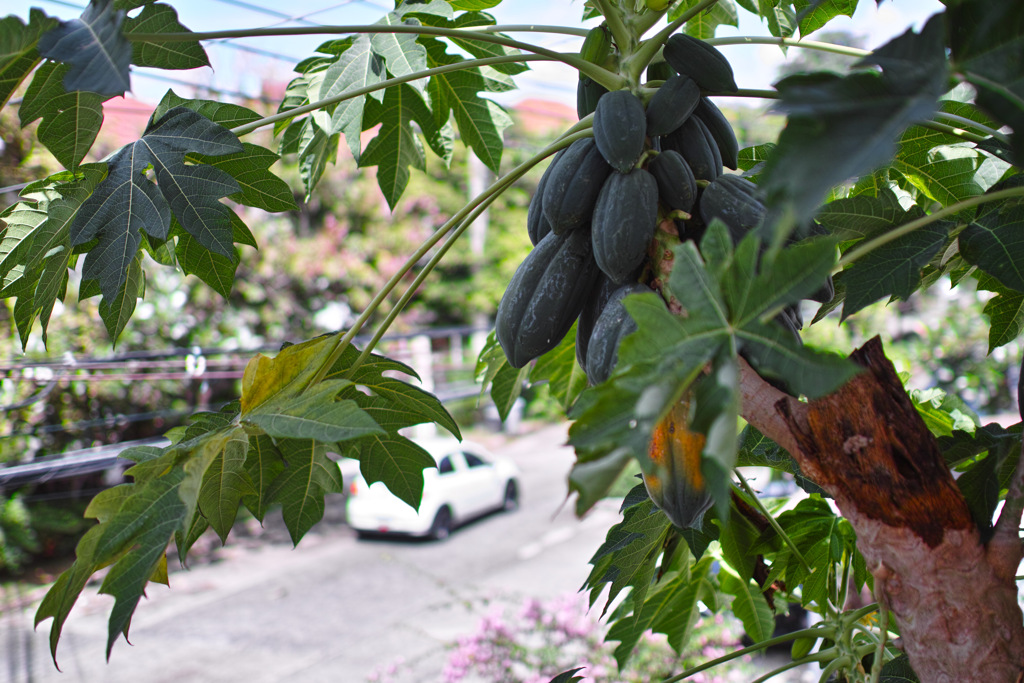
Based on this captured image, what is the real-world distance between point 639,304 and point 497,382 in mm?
555

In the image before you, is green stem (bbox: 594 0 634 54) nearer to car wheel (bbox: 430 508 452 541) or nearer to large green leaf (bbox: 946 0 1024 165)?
large green leaf (bbox: 946 0 1024 165)

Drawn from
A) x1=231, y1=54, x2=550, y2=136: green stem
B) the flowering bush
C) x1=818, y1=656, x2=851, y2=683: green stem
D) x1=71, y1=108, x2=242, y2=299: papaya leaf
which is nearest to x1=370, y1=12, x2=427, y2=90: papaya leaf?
x1=231, y1=54, x2=550, y2=136: green stem

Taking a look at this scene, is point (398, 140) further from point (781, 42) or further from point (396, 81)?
point (781, 42)

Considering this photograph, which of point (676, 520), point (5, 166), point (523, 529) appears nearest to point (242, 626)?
point (523, 529)

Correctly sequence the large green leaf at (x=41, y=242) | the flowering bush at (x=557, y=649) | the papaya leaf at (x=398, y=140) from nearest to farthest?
the large green leaf at (x=41, y=242)
the papaya leaf at (x=398, y=140)
the flowering bush at (x=557, y=649)

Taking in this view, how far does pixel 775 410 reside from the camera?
47 cm

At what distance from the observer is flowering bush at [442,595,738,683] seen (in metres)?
2.77

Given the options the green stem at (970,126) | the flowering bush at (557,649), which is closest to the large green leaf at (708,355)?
the green stem at (970,126)

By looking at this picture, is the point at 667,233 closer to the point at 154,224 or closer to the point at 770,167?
the point at 770,167

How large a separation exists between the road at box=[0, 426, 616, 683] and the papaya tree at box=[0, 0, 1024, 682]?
289cm

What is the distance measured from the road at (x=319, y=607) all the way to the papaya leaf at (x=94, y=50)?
318 centimetres

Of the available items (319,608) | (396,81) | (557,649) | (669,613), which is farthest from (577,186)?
(319,608)

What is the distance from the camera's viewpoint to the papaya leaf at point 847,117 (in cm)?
29

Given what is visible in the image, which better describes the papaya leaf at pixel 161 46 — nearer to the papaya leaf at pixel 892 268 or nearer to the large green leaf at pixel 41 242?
the large green leaf at pixel 41 242
